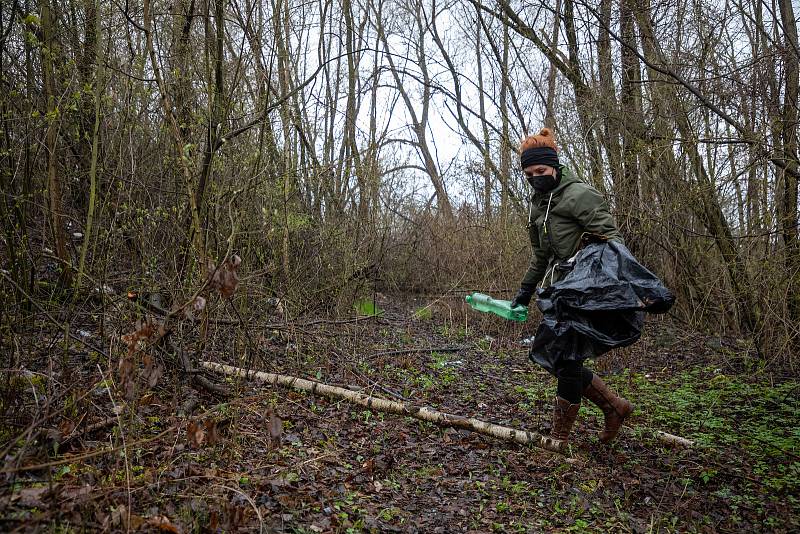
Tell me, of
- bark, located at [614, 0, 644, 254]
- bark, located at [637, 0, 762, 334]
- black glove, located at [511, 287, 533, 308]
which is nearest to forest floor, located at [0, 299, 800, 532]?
bark, located at [637, 0, 762, 334]

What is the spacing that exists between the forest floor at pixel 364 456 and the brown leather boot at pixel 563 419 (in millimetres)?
143

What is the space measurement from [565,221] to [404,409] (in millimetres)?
1775

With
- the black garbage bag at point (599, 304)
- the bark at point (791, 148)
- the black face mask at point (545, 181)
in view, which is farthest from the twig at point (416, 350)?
the bark at point (791, 148)

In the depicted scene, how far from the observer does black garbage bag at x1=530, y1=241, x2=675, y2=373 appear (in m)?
3.54

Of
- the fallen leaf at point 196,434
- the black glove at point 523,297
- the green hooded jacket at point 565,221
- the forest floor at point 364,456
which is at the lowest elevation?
the forest floor at point 364,456

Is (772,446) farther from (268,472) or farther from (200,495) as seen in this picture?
(200,495)

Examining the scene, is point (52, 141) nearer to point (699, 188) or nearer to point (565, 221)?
point (565, 221)

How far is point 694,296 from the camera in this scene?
7473 millimetres

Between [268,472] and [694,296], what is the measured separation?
6.27m

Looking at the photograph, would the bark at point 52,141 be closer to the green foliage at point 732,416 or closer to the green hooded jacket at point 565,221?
the green hooded jacket at point 565,221

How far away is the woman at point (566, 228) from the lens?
12.5 ft

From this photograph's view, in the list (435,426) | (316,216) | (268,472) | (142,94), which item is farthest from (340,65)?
(268,472)

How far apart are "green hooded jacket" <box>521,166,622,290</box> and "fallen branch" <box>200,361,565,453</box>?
1067 mm

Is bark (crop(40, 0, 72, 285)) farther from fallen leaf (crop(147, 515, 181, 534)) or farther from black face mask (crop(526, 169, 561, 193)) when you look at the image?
black face mask (crop(526, 169, 561, 193))
